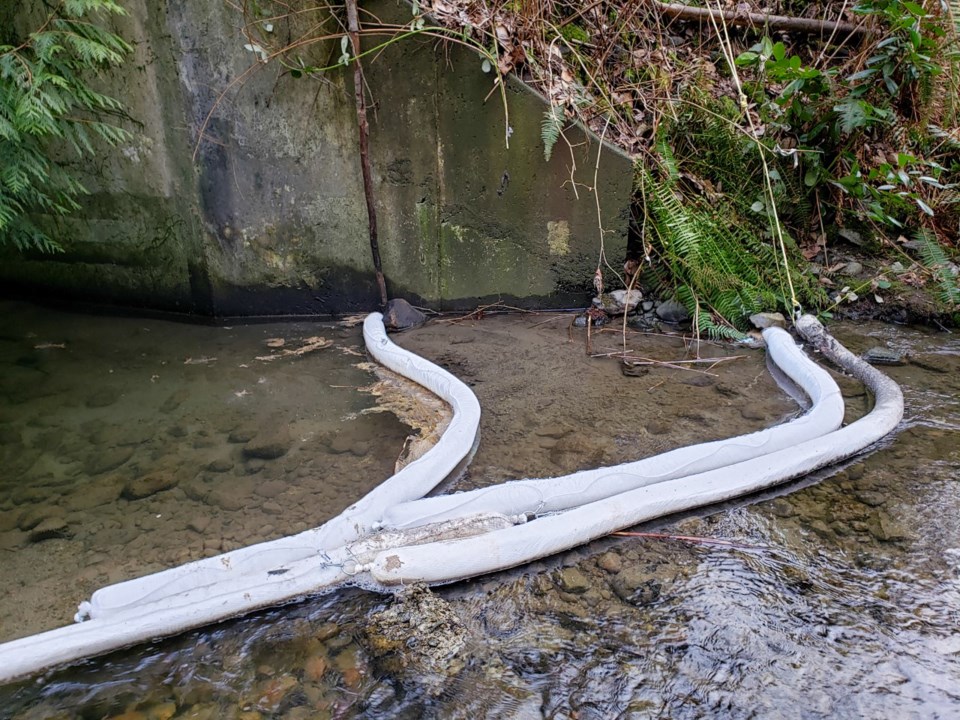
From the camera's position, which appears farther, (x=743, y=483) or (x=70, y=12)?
(x=70, y=12)

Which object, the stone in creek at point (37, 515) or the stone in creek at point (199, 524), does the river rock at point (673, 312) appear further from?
the stone in creek at point (37, 515)

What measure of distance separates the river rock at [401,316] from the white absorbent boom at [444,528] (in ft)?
4.82

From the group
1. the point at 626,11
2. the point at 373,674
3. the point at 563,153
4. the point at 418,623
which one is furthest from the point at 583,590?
the point at 626,11

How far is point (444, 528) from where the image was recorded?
7.24 ft

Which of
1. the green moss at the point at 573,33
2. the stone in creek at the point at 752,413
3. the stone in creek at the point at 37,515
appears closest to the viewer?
the stone in creek at the point at 37,515

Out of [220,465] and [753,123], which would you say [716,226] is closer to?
[753,123]

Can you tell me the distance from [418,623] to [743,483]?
1.48 m

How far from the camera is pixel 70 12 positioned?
12.3ft

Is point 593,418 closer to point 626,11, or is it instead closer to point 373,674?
point 373,674

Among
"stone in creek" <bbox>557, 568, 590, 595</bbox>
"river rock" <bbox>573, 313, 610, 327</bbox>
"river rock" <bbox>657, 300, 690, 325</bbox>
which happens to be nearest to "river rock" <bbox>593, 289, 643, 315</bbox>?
"river rock" <bbox>573, 313, 610, 327</bbox>

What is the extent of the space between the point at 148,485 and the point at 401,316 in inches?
82.9

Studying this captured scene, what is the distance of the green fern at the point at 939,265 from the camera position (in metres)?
4.12

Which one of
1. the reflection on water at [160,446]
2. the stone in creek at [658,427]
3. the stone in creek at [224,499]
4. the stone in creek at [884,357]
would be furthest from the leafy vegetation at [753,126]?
the stone in creek at [224,499]

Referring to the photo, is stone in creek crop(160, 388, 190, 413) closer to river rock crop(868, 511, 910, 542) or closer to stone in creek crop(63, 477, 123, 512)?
stone in creek crop(63, 477, 123, 512)
